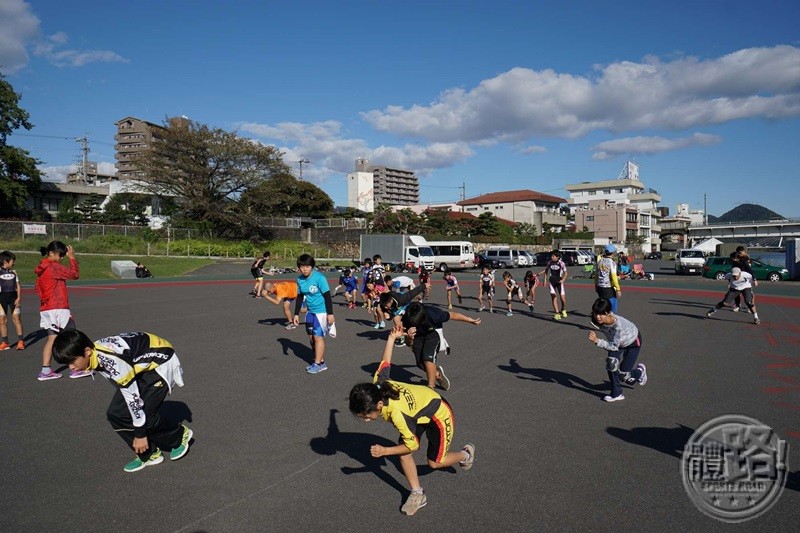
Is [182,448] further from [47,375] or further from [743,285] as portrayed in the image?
[743,285]

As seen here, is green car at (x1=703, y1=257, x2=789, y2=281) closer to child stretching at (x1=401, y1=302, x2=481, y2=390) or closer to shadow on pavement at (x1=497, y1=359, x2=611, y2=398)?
shadow on pavement at (x1=497, y1=359, x2=611, y2=398)

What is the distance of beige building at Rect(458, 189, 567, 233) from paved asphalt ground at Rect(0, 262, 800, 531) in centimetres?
8060

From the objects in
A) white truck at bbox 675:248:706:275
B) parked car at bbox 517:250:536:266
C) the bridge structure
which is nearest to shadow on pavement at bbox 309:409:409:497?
white truck at bbox 675:248:706:275

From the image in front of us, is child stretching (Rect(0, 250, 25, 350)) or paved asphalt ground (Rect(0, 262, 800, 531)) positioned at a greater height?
child stretching (Rect(0, 250, 25, 350))

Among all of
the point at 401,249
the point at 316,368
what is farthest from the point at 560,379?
the point at 401,249

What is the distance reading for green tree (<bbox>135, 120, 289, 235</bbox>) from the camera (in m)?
43.6

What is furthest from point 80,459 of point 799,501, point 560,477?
point 799,501

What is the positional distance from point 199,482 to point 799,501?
15.6 ft

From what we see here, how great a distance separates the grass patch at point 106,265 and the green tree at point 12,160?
11.1m

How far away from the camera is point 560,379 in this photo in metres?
7.27

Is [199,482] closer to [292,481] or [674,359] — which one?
[292,481]

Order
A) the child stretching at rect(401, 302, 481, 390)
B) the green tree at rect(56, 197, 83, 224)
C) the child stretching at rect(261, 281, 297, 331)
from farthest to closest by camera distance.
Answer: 1. the green tree at rect(56, 197, 83, 224)
2. the child stretching at rect(261, 281, 297, 331)
3. the child stretching at rect(401, 302, 481, 390)

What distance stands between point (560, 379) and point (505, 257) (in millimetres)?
36426

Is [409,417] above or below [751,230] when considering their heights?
below
